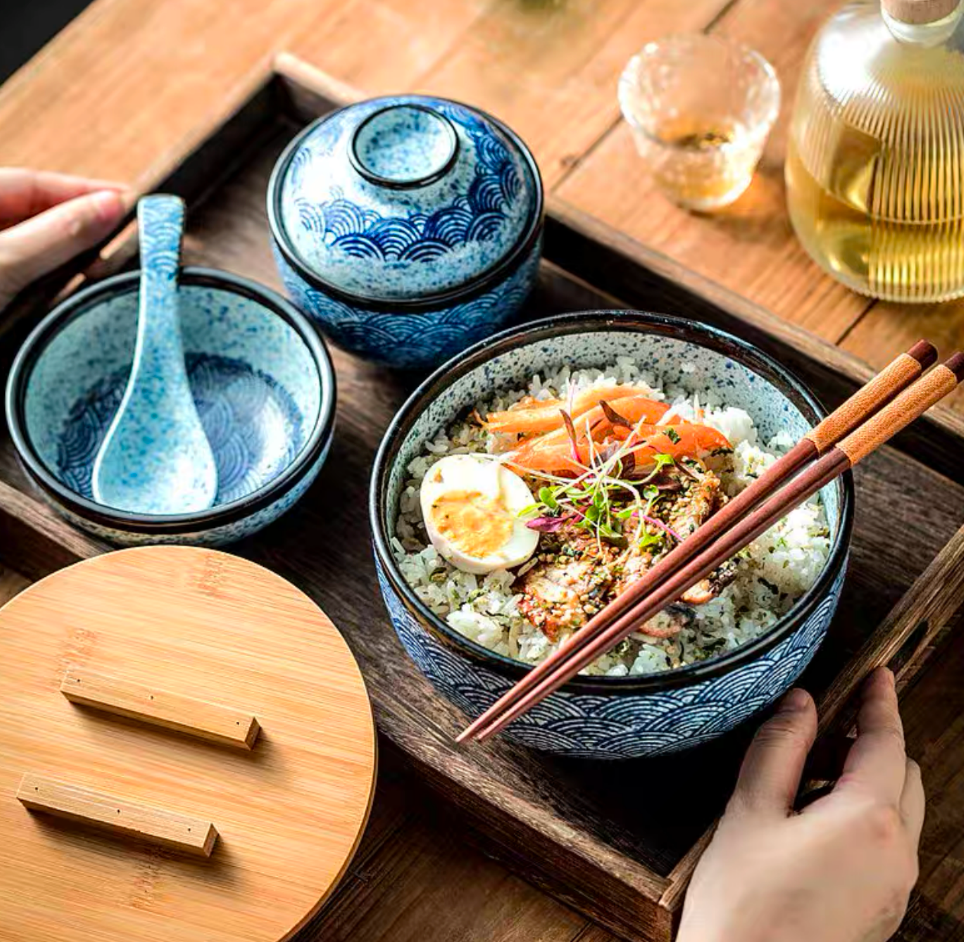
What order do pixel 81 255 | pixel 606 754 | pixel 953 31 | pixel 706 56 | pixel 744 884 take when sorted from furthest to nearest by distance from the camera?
1. pixel 706 56
2. pixel 81 255
3. pixel 953 31
4. pixel 606 754
5. pixel 744 884

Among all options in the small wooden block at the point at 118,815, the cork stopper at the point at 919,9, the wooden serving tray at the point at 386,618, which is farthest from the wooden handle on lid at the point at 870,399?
the small wooden block at the point at 118,815

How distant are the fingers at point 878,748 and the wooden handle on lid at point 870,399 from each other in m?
0.27

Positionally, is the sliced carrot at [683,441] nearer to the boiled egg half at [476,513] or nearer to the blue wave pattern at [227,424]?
the boiled egg half at [476,513]

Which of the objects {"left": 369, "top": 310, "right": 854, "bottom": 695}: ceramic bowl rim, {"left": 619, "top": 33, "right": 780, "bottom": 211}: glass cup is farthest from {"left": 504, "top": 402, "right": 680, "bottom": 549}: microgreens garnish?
{"left": 619, "top": 33, "right": 780, "bottom": 211}: glass cup

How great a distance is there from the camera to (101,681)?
4.55 ft

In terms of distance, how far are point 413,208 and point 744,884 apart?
2.65 feet

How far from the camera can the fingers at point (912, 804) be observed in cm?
133

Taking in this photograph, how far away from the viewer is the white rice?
54.2 inches

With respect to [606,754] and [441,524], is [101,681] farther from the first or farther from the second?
[606,754]

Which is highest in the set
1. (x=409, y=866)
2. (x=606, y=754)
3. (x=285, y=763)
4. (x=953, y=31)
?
(x=953, y=31)

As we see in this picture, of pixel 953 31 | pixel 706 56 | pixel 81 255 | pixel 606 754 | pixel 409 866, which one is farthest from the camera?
pixel 706 56

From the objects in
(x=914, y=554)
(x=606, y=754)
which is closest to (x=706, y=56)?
(x=914, y=554)

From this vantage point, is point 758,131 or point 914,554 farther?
point 758,131

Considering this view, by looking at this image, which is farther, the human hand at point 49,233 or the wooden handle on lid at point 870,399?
the human hand at point 49,233
